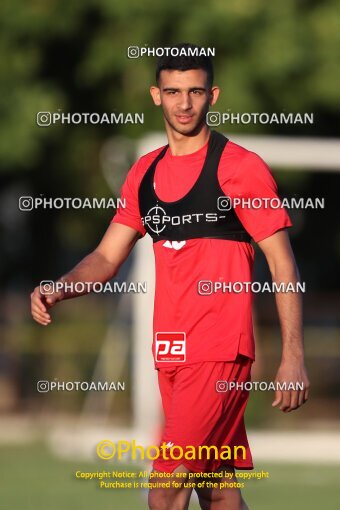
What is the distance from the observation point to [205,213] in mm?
5680

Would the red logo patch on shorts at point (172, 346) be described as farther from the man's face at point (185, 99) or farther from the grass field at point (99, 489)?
the grass field at point (99, 489)

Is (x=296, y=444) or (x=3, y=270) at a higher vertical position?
(x=3, y=270)

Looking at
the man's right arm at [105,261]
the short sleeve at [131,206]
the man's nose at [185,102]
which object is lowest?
the man's right arm at [105,261]

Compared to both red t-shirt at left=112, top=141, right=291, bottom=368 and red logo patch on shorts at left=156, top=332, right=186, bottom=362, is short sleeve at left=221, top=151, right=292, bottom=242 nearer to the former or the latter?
red t-shirt at left=112, top=141, right=291, bottom=368

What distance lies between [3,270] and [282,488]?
795 cm

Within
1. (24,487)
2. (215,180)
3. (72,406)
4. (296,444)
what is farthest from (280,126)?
(215,180)

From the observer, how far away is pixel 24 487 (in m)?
9.52

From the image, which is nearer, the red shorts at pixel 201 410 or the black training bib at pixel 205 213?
the red shorts at pixel 201 410

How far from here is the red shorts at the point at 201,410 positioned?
557cm

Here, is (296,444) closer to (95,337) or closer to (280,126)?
(280,126)

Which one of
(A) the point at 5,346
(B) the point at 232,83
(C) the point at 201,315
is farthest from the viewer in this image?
(A) the point at 5,346

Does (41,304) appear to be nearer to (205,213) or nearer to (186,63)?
(205,213)

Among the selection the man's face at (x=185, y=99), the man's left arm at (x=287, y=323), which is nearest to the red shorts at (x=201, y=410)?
the man's left arm at (x=287, y=323)

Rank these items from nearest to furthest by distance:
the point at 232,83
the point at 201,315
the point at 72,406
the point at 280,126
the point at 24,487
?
the point at 201,315 < the point at 24,487 < the point at 232,83 < the point at 280,126 < the point at 72,406
